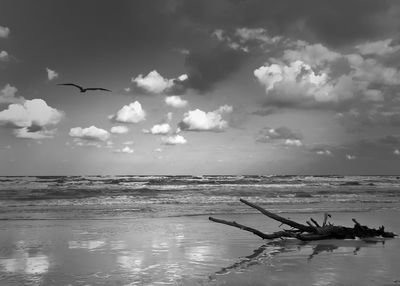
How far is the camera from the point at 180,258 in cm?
977

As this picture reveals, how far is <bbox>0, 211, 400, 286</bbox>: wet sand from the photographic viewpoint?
26.0 ft

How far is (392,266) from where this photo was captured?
8938 millimetres

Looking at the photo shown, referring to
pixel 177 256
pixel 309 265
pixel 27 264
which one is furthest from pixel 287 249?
pixel 27 264

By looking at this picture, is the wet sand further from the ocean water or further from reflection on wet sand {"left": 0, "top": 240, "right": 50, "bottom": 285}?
the ocean water

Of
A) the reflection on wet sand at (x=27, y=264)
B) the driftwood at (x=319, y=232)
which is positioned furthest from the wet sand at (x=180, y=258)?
the driftwood at (x=319, y=232)

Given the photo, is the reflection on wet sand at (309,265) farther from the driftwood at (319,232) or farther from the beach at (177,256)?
the driftwood at (319,232)

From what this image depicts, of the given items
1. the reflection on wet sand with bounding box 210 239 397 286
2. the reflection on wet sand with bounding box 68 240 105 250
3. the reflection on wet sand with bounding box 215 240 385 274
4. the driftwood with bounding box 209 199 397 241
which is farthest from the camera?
the driftwood with bounding box 209 199 397 241

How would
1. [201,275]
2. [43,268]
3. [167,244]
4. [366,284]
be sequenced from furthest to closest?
[167,244], [43,268], [201,275], [366,284]

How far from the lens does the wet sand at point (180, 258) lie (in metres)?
7.93

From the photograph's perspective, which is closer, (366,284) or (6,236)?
(366,284)

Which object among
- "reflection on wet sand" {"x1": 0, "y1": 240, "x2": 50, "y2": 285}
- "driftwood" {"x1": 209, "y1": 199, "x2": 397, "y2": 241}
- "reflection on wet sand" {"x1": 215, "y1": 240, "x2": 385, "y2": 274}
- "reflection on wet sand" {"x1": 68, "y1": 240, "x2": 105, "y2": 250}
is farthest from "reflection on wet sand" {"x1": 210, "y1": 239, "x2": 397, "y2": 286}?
"reflection on wet sand" {"x1": 68, "y1": 240, "x2": 105, "y2": 250}

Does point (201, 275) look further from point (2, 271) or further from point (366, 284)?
point (2, 271)

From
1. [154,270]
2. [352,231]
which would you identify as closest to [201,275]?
[154,270]

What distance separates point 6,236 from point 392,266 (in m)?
10.8
